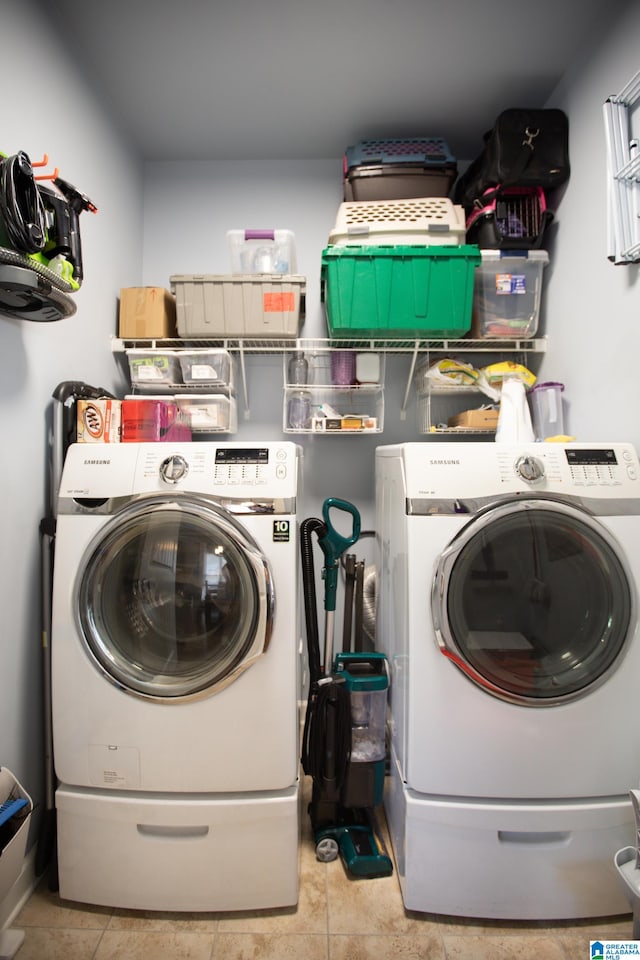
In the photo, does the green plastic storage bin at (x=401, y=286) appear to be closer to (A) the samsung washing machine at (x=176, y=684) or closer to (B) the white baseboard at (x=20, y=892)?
(A) the samsung washing machine at (x=176, y=684)

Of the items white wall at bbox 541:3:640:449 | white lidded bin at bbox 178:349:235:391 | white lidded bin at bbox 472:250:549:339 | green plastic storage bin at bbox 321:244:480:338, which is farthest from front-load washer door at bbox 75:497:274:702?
white lidded bin at bbox 472:250:549:339

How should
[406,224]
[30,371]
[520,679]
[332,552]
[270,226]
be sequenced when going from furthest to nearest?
[270,226]
[406,224]
[332,552]
[30,371]
[520,679]

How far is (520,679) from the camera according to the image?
3.96 ft

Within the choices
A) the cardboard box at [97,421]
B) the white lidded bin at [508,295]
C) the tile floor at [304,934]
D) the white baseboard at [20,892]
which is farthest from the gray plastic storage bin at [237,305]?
the tile floor at [304,934]

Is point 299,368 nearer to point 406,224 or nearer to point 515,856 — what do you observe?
point 406,224

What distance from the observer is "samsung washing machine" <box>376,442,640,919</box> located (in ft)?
3.92

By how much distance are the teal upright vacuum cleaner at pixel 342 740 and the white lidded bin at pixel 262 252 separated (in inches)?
42.2

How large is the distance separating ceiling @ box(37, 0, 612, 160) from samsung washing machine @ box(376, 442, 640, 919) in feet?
5.06

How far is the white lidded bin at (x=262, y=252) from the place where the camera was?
185cm

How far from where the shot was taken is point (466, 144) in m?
2.11

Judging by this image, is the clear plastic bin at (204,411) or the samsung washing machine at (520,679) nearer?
the samsung washing machine at (520,679)

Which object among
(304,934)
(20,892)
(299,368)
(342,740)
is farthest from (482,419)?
(20,892)

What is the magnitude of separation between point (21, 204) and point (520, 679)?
173cm

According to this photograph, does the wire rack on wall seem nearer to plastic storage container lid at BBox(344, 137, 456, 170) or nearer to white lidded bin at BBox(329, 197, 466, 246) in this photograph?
white lidded bin at BBox(329, 197, 466, 246)
